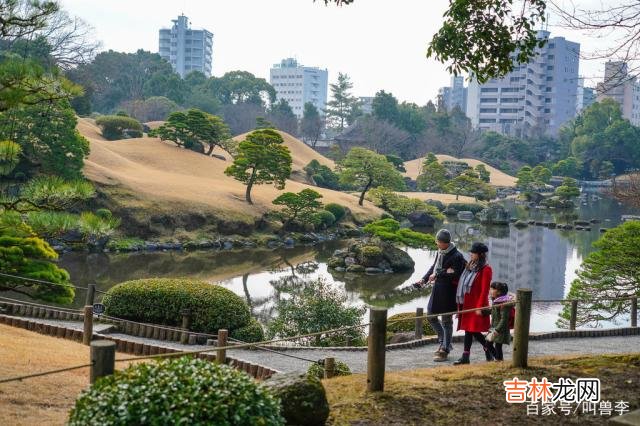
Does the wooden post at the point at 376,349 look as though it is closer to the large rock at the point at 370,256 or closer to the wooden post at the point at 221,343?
the wooden post at the point at 221,343

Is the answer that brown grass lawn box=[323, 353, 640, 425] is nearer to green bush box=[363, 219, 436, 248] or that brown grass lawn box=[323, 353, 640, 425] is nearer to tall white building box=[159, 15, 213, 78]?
green bush box=[363, 219, 436, 248]

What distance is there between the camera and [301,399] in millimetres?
4816

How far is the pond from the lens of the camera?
21469mm

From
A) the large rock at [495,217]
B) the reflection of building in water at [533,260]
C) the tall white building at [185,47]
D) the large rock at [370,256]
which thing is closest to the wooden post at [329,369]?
the reflection of building in water at [533,260]

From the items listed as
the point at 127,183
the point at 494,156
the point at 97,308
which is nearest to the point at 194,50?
A: the point at 494,156

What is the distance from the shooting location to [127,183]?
3356 centimetres

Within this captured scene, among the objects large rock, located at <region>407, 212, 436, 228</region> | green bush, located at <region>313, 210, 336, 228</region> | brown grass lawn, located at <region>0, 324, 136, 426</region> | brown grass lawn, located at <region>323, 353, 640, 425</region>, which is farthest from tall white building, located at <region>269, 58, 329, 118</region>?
brown grass lawn, located at <region>323, 353, 640, 425</region>

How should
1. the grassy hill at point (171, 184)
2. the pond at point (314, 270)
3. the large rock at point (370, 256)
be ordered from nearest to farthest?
1. the pond at point (314, 270)
2. the large rock at point (370, 256)
3. the grassy hill at point (171, 184)

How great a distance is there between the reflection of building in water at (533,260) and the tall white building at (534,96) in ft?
229

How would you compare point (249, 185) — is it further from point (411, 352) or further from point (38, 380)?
point (38, 380)

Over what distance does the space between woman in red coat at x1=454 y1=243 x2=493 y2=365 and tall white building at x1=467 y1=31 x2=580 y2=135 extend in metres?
101

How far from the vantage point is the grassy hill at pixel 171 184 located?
32625 mm

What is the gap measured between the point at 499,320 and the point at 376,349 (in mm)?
2129

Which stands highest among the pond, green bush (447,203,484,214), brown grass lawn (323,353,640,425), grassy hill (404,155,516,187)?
grassy hill (404,155,516,187)
